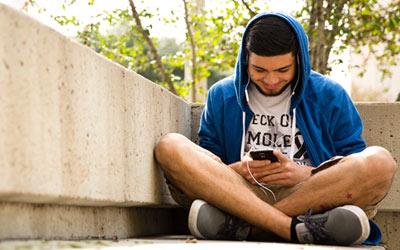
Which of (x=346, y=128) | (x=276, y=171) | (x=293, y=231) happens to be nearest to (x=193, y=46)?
(x=346, y=128)

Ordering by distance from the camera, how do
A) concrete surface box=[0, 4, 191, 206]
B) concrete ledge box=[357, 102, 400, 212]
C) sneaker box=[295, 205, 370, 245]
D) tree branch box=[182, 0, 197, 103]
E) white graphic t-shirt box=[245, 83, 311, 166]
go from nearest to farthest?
concrete surface box=[0, 4, 191, 206]
sneaker box=[295, 205, 370, 245]
white graphic t-shirt box=[245, 83, 311, 166]
concrete ledge box=[357, 102, 400, 212]
tree branch box=[182, 0, 197, 103]

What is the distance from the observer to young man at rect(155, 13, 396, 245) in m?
3.73

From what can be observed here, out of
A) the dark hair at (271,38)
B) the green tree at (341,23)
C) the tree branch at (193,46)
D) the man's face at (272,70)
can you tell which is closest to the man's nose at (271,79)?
the man's face at (272,70)

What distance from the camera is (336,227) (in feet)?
11.8

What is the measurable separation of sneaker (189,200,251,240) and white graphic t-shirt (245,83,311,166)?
0.55 m

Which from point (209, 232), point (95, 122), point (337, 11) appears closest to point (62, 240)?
point (95, 122)

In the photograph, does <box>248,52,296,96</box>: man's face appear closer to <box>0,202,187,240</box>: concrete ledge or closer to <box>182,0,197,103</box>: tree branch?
<box>0,202,187,240</box>: concrete ledge

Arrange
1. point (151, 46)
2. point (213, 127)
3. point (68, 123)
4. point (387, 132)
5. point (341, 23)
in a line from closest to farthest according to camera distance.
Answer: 1. point (68, 123)
2. point (213, 127)
3. point (387, 132)
4. point (341, 23)
5. point (151, 46)

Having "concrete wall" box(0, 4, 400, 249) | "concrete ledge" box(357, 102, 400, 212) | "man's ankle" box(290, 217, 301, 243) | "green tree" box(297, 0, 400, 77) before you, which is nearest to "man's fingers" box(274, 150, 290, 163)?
"man's ankle" box(290, 217, 301, 243)

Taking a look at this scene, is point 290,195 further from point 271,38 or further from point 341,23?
point 341,23

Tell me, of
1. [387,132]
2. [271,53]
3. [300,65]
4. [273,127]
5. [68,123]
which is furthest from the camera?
[387,132]

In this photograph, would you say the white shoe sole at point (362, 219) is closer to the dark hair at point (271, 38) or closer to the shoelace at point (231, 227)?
the shoelace at point (231, 227)

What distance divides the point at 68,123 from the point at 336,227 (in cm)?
136

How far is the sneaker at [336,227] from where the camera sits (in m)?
3.59
